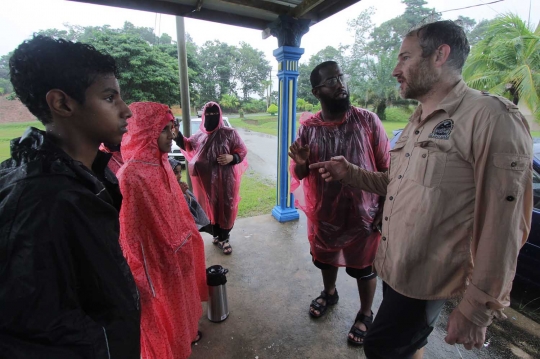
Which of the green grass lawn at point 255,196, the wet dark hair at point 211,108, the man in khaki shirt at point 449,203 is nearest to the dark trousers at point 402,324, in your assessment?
the man in khaki shirt at point 449,203

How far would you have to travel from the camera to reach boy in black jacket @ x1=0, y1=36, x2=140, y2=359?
0.67 m

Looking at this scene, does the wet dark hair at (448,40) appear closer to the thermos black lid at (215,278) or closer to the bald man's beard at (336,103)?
the bald man's beard at (336,103)

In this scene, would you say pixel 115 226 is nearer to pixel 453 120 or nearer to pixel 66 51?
pixel 66 51

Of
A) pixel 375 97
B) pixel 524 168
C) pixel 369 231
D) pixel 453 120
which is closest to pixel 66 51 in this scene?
pixel 453 120

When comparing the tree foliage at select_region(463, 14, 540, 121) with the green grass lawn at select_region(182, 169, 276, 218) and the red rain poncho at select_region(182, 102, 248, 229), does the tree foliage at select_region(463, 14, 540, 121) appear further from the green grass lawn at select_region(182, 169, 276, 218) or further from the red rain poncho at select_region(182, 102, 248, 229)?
the red rain poncho at select_region(182, 102, 248, 229)

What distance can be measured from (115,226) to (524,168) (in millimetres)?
1401

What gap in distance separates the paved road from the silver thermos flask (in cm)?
595

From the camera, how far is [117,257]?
0.88 m

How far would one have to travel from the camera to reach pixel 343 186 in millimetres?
1997

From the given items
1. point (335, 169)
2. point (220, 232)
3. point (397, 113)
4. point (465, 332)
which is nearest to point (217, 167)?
point (220, 232)

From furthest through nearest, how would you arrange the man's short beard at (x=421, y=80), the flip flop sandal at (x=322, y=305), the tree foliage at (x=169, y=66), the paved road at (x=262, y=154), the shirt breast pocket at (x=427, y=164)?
1. the tree foliage at (x=169, y=66)
2. the paved road at (x=262, y=154)
3. the flip flop sandal at (x=322, y=305)
4. the man's short beard at (x=421, y=80)
5. the shirt breast pocket at (x=427, y=164)

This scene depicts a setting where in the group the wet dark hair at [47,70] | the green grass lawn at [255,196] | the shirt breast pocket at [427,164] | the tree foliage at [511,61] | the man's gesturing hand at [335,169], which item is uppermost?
the tree foliage at [511,61]

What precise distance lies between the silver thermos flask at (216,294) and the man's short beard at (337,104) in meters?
1.58

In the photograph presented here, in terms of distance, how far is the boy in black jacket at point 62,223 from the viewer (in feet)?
2.20
